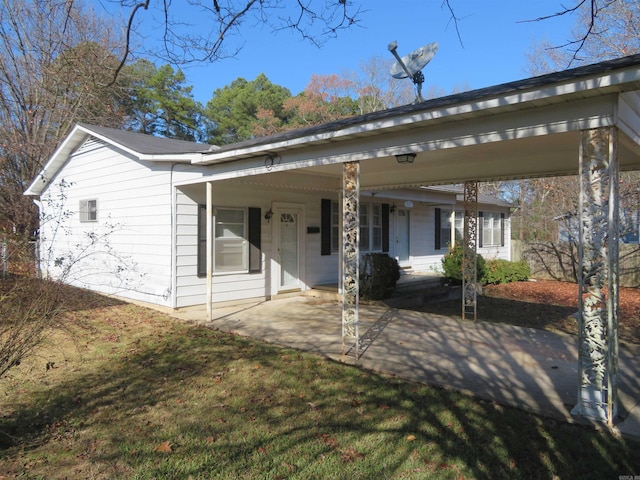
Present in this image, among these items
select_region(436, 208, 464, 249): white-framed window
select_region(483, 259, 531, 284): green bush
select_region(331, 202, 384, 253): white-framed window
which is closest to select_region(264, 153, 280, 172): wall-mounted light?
select_region(331, 202, 384, 253): white-framed window

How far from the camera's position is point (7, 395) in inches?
176

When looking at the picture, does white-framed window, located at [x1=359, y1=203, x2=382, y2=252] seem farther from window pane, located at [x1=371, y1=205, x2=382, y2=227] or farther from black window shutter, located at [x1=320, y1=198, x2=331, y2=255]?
black window shutter, located at [x1=320, y1=198, x2=331, y2=255]

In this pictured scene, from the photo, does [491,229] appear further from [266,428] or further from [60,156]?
[266,428]

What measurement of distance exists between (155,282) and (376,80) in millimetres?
23011

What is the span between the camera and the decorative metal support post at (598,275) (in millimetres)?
3668

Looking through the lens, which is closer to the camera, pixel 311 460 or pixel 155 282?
pixel 311 460

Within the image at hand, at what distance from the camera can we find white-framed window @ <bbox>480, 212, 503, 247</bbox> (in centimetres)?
1889

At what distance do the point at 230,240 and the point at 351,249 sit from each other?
4622 millimetres

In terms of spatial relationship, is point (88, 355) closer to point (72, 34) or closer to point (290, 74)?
point (290, 74)

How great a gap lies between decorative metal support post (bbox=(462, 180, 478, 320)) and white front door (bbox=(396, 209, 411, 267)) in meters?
5.66

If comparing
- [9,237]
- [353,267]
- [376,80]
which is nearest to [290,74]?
[353,267]

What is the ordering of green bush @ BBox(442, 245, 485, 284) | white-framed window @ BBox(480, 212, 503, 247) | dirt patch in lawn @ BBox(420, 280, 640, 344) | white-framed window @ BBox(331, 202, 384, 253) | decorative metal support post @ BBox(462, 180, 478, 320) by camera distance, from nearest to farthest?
decorative metal support post @ BBox(462, 180, 478, 320)
dirt patch in lawn @ BBox(420, 280, 640, 344)
green bush @ BBox(442, 245, 485, 284)
white-framed window @ BBox(331, 202, 384, 253)
white-framed window @ BBox(480, 212, 503, 247)

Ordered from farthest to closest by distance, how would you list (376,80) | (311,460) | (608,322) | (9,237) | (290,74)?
(376,80) < (290,74) < (9,237) < (608,322) < (311,460)

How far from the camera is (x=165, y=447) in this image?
341 centimetres
